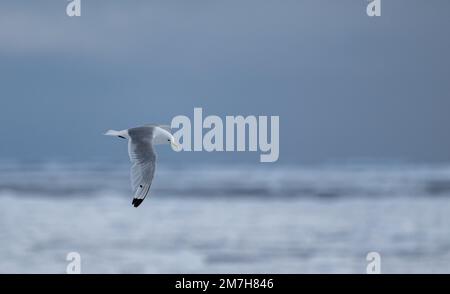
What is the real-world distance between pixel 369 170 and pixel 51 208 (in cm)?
704

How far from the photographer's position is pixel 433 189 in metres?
13.9

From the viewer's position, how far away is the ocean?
26.3 feet

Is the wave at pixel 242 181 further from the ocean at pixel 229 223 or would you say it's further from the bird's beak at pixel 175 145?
the bird's beak at pixel 175 145

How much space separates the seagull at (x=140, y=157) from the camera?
6.38m

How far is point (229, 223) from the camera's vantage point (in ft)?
33.0

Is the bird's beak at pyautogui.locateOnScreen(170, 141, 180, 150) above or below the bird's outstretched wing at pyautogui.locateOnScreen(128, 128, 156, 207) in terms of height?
above

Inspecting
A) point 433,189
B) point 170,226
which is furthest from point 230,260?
point 433,189

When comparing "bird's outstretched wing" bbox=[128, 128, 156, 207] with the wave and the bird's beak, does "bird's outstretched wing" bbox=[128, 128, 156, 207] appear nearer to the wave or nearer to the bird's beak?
the bird's beak

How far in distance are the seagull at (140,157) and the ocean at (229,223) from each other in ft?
4.67

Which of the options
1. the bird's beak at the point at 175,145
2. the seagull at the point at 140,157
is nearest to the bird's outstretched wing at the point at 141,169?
the seagull at the point at 140,157

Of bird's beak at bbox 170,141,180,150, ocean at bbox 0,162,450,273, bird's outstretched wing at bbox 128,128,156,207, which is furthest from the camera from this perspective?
ocean at bbox 0,162,450,273

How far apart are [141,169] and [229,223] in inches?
149

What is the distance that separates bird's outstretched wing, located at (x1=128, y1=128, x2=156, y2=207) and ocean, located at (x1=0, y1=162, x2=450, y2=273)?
1486 mm

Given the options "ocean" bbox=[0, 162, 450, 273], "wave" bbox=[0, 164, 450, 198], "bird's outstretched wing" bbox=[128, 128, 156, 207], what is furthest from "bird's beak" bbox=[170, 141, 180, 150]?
"wave" bbox=[0, 164, 450, 198]
